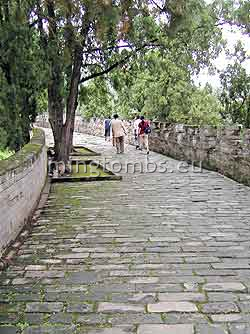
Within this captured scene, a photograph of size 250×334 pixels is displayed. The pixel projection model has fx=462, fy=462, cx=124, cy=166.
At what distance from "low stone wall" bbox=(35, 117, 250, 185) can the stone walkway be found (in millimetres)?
2224

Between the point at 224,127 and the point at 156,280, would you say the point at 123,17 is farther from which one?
the point at 224,127

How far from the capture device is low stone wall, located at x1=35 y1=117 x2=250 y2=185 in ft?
35.2

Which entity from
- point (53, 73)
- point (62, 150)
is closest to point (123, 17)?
point (53, 73)

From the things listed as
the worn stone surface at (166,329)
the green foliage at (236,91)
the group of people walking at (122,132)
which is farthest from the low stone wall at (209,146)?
the worn stone surface at (166,329)

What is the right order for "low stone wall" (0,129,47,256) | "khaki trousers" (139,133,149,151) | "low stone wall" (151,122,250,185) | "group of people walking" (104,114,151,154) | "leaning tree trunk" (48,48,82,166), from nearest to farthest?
"low stone wall" (0,129,47,256), "low stone wall" (151,122,250,185), "leaning tree trunk" (48,48,82,166), "group of people walking" (104,114,151,154), "khaki trousers" (139,133,149,151)

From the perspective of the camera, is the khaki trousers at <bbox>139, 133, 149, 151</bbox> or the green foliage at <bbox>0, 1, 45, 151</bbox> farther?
the khaki trousers at <bbox>139, 133, 149, 151</bbox>

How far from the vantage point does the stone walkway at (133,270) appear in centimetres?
357

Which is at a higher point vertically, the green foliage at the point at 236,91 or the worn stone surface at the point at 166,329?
the green foliage at the point at 236,91

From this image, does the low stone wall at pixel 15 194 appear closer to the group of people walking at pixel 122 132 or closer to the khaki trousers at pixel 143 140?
the group of people walking at pixel 122 132

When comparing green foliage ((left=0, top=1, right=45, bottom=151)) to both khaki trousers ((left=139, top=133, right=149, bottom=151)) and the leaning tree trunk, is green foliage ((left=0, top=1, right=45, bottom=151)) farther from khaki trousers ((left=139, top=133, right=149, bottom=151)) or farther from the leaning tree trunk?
khaki trousers ((left=139, top=133, right=149, bottom=151))

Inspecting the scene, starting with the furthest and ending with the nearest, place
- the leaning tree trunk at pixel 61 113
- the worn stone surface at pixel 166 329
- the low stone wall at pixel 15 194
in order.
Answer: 1. the leaning tree trunk at pixel 61 113
2. the low stone wall at pixel 15 194
3. the worn stone surface at pixel 166 329

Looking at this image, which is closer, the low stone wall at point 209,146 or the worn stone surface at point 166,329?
the worn stone surface at point 166,329

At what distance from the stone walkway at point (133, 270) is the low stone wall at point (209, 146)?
2224mm

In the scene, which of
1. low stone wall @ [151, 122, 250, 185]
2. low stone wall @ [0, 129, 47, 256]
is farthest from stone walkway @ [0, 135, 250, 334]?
low stone wall @ [151, 122, 250, 185]
